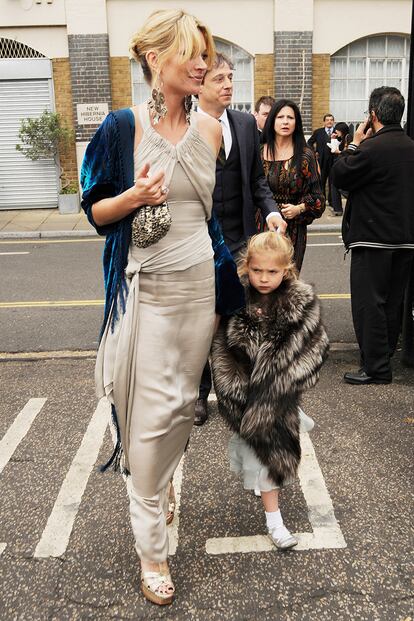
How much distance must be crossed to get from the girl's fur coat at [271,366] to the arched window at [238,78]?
1371cm

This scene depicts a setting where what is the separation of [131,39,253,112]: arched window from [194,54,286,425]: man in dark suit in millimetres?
12232

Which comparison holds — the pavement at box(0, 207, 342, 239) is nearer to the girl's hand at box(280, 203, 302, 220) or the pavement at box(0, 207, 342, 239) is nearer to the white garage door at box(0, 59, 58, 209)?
the white garage door at box(0, 59, 58, 209)

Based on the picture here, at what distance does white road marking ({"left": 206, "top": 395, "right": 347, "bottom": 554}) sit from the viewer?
9.58 feet

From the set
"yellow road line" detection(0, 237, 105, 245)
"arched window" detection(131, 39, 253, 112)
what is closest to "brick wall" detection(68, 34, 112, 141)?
"arched window" detection(131, 39, 253, 112)

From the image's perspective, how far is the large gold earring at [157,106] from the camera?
2.45 metres

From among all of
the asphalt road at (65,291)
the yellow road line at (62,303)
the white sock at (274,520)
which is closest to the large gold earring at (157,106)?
the white sock at (274,520)

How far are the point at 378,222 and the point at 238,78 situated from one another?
1217 cm

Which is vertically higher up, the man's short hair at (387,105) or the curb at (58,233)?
the man's short hair at (387,105)

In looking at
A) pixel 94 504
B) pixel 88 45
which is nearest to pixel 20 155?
pixel 88 45

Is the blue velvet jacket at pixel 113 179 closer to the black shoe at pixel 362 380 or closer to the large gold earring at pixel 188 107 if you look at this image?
the large gold earring at pixel 188 107

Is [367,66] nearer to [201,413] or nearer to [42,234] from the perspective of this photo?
[42,234]

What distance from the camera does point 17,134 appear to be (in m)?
16.0

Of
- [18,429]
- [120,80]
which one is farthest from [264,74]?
[18,429]

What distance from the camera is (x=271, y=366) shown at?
279 cm
